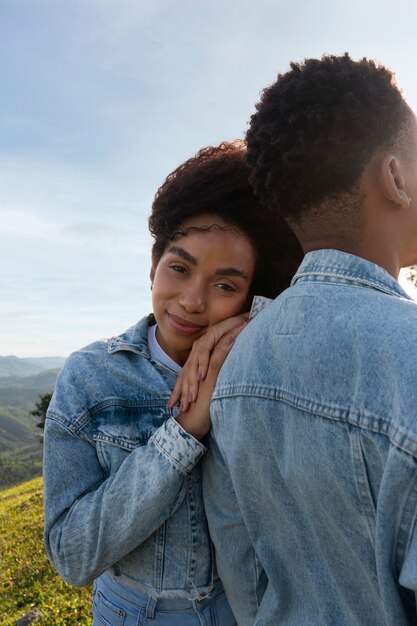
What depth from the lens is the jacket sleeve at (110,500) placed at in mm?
1959

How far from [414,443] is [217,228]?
1532 millimetres

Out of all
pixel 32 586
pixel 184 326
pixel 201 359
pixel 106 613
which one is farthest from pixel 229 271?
pixel 32 586

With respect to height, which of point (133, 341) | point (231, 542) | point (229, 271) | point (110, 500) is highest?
point (229, 271)

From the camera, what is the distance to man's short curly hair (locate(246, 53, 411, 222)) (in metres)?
1.63

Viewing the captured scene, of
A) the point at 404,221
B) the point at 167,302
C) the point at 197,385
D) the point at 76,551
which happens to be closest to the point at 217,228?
the point at 167,302

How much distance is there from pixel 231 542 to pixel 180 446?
1.43 ft

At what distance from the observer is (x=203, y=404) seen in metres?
2.01

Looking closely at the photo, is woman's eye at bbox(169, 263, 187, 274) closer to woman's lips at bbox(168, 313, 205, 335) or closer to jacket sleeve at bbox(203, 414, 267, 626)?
woman's lips at bbox(168, 313, 205, 335)

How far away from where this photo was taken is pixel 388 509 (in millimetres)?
1204

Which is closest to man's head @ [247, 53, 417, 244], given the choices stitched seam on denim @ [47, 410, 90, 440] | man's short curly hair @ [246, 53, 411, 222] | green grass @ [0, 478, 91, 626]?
man's short curly hair @ [246, 53, 411, 222]

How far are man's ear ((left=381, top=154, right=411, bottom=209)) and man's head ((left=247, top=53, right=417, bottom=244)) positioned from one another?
43 millimetres

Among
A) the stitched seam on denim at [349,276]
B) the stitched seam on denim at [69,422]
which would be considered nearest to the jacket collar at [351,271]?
the stitched seam on denim at [349,276]

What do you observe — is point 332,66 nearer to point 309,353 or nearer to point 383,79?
point 383,79

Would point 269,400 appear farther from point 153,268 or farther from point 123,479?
point 153,268
